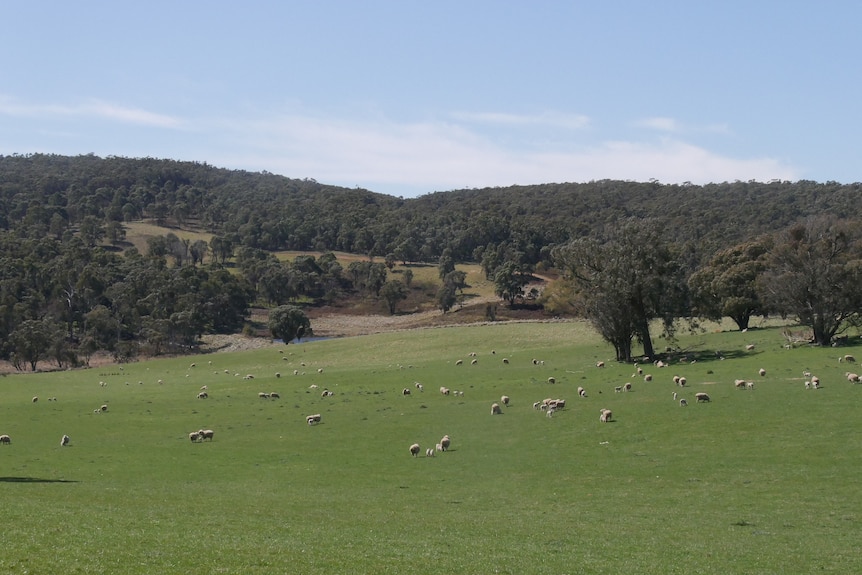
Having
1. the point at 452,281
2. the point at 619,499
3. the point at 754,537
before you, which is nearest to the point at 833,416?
the point at 619,499

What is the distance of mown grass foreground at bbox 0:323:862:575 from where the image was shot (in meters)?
15.8

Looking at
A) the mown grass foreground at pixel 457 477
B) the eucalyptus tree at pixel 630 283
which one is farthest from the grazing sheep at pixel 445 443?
the eucalyptus tree at pixel 630 283

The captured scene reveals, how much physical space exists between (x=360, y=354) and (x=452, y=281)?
241ft

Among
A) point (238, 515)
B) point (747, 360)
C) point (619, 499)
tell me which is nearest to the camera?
point (238, 515)

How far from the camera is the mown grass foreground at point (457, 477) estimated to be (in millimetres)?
15805

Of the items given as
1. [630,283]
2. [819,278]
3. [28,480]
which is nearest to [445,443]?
[28,480]

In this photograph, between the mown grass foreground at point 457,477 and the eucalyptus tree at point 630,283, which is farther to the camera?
the eucalyptus tree at point 630,283

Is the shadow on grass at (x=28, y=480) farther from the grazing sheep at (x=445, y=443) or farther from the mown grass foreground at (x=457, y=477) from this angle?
the grazing sheep at (x=445, y=443)

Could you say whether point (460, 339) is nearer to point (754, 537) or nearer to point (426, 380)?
point (426, 380)

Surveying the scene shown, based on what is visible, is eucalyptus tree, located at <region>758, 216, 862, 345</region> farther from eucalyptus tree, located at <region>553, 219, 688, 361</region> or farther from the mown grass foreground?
eucalyptus tree, located at <region>553, 219, 688, 361</region>

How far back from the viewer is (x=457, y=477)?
27.4 m

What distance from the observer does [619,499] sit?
23.0m

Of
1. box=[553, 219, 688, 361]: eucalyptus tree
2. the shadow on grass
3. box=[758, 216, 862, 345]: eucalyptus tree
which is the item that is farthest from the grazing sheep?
box=[758, 216, 862, 345]: eucalyptus tree

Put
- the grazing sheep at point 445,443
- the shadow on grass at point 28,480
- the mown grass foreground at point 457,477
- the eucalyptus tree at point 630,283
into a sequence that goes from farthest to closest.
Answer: the eucalyptus tree at point 630,283 → the grazing sheep at point 445,443 → the shadow on grass at point 28,480 → the mown grass foreground at point 457,477
